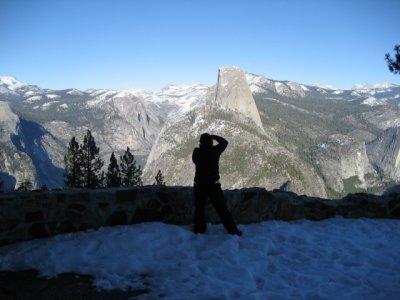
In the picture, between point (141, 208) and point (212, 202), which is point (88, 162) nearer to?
point (141, 208)

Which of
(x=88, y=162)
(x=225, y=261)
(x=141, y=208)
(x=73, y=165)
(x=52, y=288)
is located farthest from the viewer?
(x=88, y=162)

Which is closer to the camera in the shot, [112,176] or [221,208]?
[221,208]

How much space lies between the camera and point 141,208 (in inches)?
404

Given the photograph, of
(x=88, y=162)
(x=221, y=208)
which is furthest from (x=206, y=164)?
(x=88, y=162)

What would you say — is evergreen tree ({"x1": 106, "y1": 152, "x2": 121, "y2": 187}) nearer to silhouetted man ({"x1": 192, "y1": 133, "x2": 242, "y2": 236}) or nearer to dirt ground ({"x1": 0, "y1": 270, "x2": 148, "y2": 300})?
silhouetted man ({"x1": 192, "y1": 133, "x2": 242, "y2": 236})

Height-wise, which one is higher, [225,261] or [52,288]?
[225,261]

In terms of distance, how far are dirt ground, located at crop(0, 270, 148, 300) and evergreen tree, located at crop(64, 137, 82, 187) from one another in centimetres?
5601

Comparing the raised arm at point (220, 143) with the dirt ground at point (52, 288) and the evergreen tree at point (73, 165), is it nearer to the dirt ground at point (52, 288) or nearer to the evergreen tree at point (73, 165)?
the dirt ground at point (52, 288)

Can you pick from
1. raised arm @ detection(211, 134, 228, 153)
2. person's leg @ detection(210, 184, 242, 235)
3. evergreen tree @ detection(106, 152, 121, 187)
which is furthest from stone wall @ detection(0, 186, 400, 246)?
evergreen tree @ detection(106, 152, 121, 187)

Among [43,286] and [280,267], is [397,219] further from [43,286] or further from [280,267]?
[43,286]

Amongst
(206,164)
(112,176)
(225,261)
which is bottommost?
(112,176)

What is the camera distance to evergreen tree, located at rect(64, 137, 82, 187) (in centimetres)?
6159

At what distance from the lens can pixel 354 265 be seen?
8.05 metres

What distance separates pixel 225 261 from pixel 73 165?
189 ft
